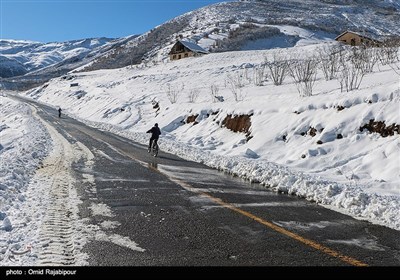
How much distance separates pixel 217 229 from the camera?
593cm

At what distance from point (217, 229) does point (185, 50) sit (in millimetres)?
76263

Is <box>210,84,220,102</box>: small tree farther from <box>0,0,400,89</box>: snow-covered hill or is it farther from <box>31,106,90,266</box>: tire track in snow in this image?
<box>0,0,400,89</box>: snow-covered hill

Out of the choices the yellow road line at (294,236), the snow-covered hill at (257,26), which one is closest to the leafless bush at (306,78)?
the yellow road line at (294,236)

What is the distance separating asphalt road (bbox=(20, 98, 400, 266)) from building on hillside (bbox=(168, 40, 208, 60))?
69.1 meters

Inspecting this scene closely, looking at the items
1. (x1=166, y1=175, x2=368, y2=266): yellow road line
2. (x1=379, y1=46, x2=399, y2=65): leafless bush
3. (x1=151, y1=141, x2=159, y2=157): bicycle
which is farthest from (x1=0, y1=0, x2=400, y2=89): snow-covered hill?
(x1=166, y1=175, x2=368, y2=266): yellow road line

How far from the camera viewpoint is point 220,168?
521 inches

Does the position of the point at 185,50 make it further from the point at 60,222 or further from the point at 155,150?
the point at 60,222

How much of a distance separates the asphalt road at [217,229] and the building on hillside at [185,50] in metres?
69.1

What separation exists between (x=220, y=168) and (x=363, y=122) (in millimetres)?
5094

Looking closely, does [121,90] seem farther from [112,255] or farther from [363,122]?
[112,255]

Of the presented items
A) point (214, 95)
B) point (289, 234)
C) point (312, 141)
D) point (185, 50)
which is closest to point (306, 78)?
point (312, 141)

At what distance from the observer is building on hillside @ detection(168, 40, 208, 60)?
253ft

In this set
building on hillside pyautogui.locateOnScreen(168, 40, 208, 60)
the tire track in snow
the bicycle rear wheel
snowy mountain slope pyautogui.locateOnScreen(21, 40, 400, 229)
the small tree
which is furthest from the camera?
building on hillside pyautogui.locateOnScreen(168, 40, 208, 60)
